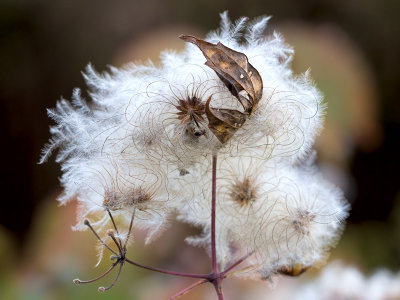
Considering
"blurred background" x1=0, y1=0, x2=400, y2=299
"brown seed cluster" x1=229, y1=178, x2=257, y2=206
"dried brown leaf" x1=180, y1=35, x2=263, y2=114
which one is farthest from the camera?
"blurred background" x1=0, y1=0, x2=400, y2=299

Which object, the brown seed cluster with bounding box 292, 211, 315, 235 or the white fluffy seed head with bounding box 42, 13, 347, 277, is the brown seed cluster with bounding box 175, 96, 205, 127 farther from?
the brown seed cluster with bounding box 292, 211, 315, 235

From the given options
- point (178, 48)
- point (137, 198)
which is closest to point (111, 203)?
point (137, 198)

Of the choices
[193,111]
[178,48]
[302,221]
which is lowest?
[178,48]

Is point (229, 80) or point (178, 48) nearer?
point (229, 80)

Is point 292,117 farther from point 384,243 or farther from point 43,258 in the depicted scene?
point 384,243

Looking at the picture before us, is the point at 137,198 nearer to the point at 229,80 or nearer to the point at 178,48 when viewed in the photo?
the point at 229,80

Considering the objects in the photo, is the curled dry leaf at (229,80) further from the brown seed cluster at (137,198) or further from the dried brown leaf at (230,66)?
the brown seed cluster at (137,198)

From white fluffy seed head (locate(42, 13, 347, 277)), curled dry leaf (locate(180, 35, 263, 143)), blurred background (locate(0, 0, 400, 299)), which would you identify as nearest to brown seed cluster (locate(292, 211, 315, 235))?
white fluffy seed head (locate(42, 13, 347, 277))
